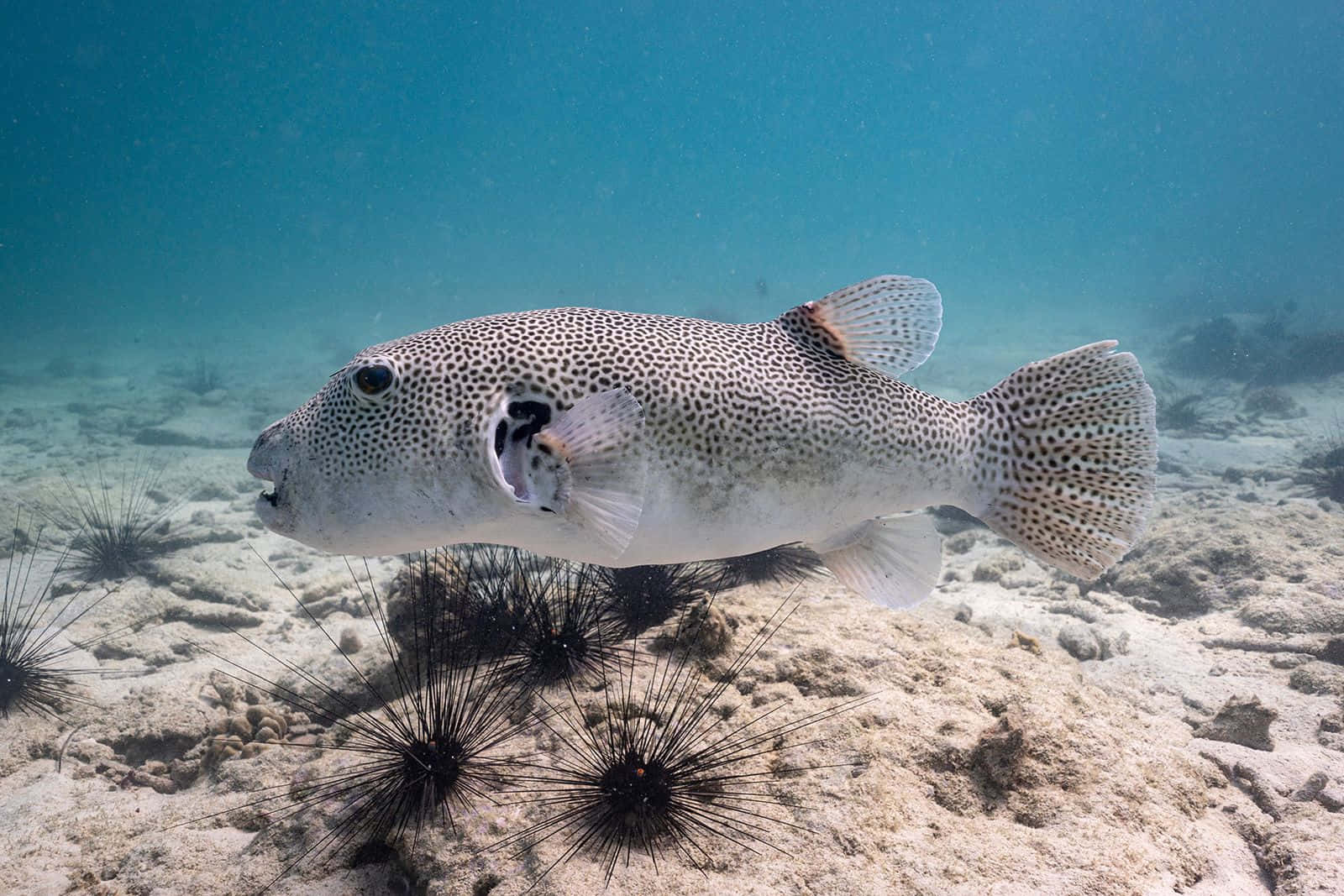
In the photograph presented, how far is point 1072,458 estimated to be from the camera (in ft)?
9.07

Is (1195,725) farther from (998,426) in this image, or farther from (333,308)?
(333,308)

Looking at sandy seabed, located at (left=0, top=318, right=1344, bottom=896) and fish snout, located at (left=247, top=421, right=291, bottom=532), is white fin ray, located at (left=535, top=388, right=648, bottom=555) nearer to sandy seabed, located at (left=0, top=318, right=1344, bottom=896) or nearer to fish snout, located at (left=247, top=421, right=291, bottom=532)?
fish snout, located at (left=247, top=421, right=291, bottom=532)

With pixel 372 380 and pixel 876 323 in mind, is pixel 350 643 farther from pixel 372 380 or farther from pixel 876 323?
pixel 876 323

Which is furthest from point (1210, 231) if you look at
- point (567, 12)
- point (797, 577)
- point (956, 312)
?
point (797, 577)

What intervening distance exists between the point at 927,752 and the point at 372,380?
275cm

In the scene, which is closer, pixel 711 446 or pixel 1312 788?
pixel 711 446

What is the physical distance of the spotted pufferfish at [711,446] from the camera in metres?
2.13

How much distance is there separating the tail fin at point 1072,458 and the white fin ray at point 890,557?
0.27 metres

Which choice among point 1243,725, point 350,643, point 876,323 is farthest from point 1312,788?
point 350,643

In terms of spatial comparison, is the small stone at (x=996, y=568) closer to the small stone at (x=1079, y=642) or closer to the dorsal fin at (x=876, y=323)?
the small stone at (x=1079, y=642)

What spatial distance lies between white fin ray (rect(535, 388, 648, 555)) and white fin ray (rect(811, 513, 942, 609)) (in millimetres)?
1113

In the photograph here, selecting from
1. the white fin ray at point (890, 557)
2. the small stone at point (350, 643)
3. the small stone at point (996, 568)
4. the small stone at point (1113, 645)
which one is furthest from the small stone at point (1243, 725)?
the small stone at point (350, 643)

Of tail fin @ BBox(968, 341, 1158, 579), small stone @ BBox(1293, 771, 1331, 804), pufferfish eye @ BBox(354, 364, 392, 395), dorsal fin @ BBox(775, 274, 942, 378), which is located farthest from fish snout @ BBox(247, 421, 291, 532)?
small stone @ BBox(1293, 771, 1331, 804)

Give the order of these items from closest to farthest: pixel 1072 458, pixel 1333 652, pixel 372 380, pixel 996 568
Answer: pixel 372 380, pixel 1072 458, pixel 1333 652, pixel 996 568
